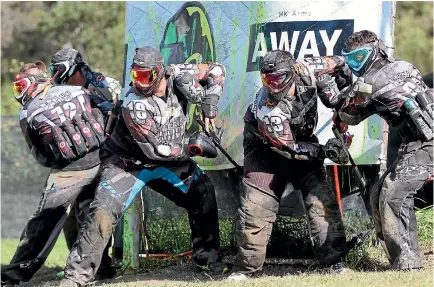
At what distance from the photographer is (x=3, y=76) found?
2531cm

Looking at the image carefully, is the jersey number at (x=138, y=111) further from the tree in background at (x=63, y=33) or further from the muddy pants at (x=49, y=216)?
the tree in background at (x=63, y=33)

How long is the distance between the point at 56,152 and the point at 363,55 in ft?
11.1

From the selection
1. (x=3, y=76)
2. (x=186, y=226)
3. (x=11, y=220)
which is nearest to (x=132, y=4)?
(x=186, y=226)

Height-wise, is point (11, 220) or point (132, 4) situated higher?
point (132, 4)

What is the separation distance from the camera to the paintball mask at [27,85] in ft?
30.5

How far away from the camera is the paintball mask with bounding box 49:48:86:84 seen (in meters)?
9.32

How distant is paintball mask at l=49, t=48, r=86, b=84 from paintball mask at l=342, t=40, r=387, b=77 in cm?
315

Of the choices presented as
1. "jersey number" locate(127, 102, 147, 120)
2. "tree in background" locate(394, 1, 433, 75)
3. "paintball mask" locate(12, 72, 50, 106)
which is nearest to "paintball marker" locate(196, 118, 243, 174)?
"jersey number" locate(127, 102, 147, 120)

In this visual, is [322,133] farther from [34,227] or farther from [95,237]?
[34,227]

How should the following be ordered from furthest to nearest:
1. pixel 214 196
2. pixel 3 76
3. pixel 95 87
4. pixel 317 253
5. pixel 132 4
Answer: pixel 3 76, pixel 132 4, pixel 95 87, pixel 214 196, pixel 317 253

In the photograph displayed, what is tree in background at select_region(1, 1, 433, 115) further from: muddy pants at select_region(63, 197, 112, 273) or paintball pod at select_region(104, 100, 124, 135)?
paintball pod at select_region(104, 100, 124, 135)

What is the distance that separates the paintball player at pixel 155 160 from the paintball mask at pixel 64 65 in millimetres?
1103

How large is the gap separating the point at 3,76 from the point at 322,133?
1848cm

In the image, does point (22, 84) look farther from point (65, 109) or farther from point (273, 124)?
point (273, 124)
